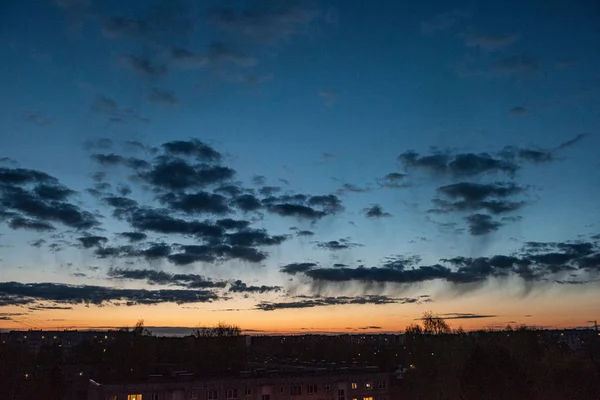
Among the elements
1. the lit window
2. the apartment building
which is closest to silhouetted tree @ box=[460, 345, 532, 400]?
the apartment building

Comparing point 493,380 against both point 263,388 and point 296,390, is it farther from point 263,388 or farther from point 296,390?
point 263,388

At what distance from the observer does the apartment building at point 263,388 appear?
66438 millimetres

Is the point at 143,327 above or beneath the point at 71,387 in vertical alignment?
above

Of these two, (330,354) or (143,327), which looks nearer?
(143,327)

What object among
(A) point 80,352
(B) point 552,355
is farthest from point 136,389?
A: (A) point 80,352

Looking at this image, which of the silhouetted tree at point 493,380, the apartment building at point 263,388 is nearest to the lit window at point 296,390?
the apartment building at point 263,388

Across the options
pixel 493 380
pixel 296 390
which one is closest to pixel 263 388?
pixel 296 390

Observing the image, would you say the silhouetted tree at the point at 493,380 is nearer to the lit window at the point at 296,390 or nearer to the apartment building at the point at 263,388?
the apartment building at the point at 263,388

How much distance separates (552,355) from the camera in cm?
8856

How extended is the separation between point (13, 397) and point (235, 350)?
209 feet

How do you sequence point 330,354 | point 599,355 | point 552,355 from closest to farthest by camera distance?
point 552,355 → point 599,355 → point 330,354

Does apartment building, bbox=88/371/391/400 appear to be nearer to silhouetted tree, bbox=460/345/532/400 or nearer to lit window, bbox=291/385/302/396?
lit window, bbox=291/385/302/396

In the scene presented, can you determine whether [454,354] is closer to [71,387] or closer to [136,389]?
[136,389]

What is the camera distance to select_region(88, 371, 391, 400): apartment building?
66438 millimetres
